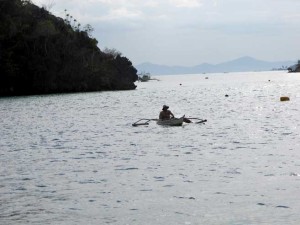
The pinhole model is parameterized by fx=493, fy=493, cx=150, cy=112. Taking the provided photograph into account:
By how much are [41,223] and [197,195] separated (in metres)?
6.18

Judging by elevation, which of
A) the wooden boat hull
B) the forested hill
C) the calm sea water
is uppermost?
the forested hill

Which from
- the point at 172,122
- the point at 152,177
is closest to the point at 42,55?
the point at 172,122

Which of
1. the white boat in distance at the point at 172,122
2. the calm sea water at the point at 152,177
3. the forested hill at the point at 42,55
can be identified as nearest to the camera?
the calm sea water at the point at 152,177

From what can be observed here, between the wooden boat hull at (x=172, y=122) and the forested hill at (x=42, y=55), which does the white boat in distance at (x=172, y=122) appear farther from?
the forested hill at (x=42, y=55)

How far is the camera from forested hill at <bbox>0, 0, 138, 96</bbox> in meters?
111

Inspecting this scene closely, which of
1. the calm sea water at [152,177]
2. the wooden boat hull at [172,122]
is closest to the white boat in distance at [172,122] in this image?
the wooden boat hull at [172,122]

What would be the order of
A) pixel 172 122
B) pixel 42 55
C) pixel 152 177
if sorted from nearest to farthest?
1. pixel 152 177
2. pixel 172 122
3. pixel 42 55

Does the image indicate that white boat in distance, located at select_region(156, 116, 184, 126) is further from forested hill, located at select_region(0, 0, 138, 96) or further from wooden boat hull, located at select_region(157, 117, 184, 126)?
forested hill, located at select_region(0, 0, 138, 96)

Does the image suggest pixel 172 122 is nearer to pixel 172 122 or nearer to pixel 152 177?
pixel 172 122

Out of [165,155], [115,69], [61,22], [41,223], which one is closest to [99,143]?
[165,155]

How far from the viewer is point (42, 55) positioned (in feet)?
394

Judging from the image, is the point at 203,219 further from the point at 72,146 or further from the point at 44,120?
the point at 44,120

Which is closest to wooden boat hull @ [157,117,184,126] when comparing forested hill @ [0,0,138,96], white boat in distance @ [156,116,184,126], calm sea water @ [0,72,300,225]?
white boat in distance @ [156,116,184,126]

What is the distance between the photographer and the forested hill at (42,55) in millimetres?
111312
